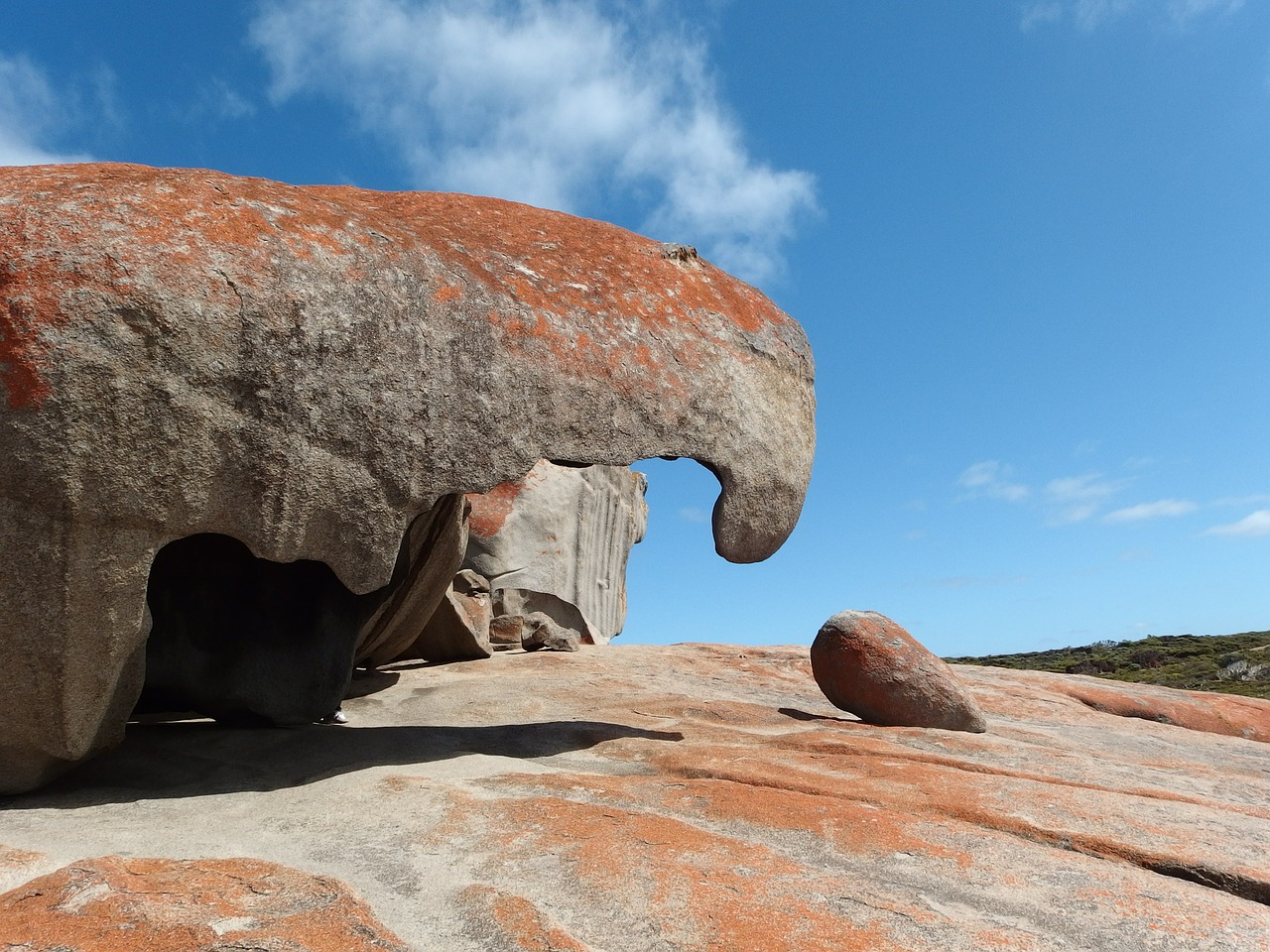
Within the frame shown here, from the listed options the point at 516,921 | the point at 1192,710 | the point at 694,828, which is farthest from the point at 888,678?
the point at 516,921

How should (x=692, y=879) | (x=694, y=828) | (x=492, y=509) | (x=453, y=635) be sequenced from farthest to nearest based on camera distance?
1. (x=492, y=509)
2. (x=453, y=635)
3. (x=694, y=828)
4. (x=692, y=879)

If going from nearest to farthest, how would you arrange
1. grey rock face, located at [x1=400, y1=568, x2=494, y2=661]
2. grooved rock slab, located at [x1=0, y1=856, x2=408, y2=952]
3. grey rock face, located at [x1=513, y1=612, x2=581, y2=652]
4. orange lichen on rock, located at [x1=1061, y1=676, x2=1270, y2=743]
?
grooved rock slab, located at [x1=0, y1=856, x2=408, y2=952] < grey rock face, located at [x1=400, y1=568, x2=494, y2=661] < orange lichen on rock, located at [x1=1061, y1=676, x2=1270, y2=743] < grey rock face, located at [x1=513, y1=612, x2=581, y2=652]

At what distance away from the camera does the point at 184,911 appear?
241 cm

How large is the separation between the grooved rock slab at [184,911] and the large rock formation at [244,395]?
1042 millimetres

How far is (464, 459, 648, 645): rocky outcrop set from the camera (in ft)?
35.0

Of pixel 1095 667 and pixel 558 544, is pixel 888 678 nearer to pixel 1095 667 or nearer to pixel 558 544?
pixel 558 544

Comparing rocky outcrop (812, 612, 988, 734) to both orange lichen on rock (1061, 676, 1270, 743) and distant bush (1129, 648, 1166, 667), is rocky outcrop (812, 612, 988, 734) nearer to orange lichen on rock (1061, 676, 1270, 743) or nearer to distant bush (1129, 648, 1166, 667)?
orange lichen on rock (1061, 676, 1270, 743)

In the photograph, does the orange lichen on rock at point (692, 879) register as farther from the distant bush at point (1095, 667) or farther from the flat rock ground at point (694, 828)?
the distant bush at point (1095, 667)

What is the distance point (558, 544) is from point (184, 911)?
897cm

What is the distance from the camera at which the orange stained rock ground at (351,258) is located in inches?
128

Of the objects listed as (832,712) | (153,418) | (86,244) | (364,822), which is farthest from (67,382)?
(832,712)

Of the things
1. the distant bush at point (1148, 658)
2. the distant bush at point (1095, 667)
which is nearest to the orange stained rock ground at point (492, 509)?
the distant bush at point (1095, 667)

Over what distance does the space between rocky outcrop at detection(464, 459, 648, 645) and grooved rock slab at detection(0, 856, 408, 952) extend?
24.8 ft

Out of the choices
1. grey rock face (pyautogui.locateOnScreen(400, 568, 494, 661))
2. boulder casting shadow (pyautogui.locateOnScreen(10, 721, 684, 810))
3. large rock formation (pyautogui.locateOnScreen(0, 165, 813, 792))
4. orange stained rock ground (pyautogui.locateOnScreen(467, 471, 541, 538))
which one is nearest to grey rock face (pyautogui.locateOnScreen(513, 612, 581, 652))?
grey rock face (pyautogui.locateOnScreen(400, 568, 494, 661))
